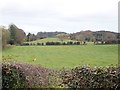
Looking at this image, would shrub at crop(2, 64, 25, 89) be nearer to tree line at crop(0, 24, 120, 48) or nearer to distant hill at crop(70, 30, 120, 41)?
distant hill at crop(70, 30, 120, 41)

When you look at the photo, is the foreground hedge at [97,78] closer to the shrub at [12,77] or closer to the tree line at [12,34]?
the shrub at [12,77]

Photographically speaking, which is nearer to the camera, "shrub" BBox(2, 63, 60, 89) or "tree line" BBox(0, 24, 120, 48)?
"shrub" BBox(2, 63, 60, 89)

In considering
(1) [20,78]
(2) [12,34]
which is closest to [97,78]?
(1) [20,78]

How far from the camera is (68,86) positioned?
7.95m

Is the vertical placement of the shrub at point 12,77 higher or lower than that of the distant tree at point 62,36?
lower

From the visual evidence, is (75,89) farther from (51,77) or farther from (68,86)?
(51,77)

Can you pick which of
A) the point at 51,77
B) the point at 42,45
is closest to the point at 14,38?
the point at 42,45

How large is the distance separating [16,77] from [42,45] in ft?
39.2

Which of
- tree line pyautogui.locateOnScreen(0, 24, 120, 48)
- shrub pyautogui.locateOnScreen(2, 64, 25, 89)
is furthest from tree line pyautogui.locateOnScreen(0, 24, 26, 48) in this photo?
shrub pyautogui.locateOnScreen(2, 64, 25, 89)

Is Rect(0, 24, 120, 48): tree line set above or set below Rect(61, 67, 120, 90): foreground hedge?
above

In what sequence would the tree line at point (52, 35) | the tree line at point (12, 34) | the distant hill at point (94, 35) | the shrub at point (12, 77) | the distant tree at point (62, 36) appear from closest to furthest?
the shrub at point (12, 77), the distant hill at point (94, 35), the tree line at point (52, 35), the tree line at point (12, 34), the distant tree at point (62, 36)

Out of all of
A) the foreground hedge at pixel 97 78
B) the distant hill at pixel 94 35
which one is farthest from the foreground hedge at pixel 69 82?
the distant hill at pixel 94 35

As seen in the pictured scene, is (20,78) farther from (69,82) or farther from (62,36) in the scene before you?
(62,36)

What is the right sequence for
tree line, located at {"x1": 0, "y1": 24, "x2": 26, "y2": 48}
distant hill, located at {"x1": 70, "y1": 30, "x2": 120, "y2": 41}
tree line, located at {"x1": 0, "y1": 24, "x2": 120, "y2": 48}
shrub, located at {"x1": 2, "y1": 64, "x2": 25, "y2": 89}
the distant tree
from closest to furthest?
1. shrub, located at {"x1": 2, "y1": 64, "x2": 25, "y2": 89}
2. distant hill, located at {"x1": 70, "y1": 30, "x2": 120, "y2": 41}
3. tree line, located at {"x1": 0, "y1": 24, "x2": 120, "y2": 48}
4. tree line, located at {"x1": 0, "y1": 24, "x2": 26, "y2": 48}
5. the distant tree
